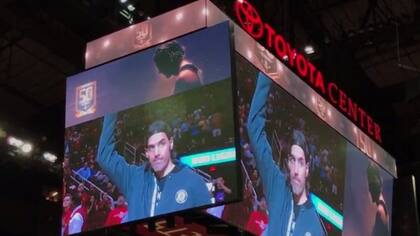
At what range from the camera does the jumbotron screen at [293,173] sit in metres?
6.60

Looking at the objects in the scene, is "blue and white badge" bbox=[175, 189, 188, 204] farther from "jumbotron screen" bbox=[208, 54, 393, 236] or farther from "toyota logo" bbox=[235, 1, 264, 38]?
"toyota logo" bbox=[235, 1, 264, 38]

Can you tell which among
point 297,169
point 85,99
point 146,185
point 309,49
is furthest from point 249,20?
point 309,49

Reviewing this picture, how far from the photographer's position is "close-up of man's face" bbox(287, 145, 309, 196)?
7383 mm

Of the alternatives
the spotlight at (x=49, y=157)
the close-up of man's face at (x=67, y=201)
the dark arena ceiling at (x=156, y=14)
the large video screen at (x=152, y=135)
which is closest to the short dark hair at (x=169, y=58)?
the large video screen at (x=152, y=135)

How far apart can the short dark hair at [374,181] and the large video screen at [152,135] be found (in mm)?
3766

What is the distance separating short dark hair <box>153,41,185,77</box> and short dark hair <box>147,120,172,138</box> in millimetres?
460

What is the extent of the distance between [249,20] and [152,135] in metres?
1.90

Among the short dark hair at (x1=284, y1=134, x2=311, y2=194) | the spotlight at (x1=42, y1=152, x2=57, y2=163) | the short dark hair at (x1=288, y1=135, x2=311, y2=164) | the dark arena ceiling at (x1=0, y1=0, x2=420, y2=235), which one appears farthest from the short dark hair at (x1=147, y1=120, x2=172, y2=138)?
the spotlight at (x1=42, y1=152, x2=57, y2=163)

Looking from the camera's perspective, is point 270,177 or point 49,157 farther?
point 49,157

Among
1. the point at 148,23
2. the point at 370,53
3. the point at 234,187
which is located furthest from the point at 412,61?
the point at 234,187

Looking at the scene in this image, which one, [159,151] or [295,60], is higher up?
[295,60]

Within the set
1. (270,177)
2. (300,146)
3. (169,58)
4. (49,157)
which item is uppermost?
(49,157)

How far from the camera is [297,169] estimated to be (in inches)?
295

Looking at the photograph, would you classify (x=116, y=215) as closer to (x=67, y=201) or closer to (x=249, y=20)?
(x=67, y=201)
